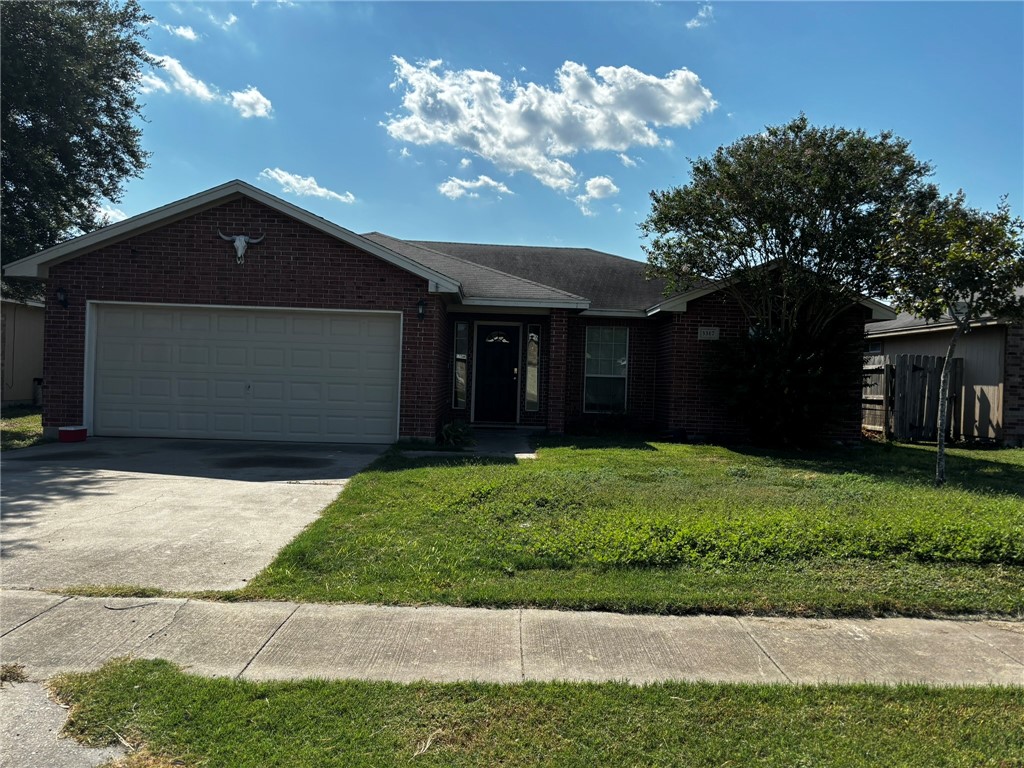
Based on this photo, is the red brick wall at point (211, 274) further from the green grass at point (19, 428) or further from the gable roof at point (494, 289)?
the gable roof at point (494, 289)

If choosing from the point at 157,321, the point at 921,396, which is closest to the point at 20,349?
the point at 157,321

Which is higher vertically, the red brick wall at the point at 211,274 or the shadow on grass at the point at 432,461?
the red brick wall at the point at 211,274

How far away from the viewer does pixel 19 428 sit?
44.5 ft

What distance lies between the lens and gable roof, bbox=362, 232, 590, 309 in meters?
13.2

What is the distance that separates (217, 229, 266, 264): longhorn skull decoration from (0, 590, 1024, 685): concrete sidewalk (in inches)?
315

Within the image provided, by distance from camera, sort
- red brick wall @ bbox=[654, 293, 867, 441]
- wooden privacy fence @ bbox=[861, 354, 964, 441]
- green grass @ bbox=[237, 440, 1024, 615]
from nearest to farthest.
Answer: green grass @ bbox=[237, 440, 1024, 615] → red brick wall @ bbox=[654, 293, 867, 441] → wooden privacy fence @ bbox=[861, 354, 964, 441]

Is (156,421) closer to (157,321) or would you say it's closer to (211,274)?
(157,321)

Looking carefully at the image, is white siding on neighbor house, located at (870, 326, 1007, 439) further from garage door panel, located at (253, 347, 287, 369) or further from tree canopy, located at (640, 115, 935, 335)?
garage door panel, located at (253, 347, 287, 369)

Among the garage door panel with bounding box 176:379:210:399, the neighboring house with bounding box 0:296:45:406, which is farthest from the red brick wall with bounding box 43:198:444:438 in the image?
the neighboring house with bounding box 0:296:45:406

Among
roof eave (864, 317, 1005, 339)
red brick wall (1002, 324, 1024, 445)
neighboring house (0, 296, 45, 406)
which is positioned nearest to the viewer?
red brick wall (1002, 324, 1024, 445)

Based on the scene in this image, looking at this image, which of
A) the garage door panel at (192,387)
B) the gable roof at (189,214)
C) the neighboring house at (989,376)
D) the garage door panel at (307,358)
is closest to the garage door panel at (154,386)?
the garage door panel at (192,387)

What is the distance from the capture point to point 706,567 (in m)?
5.37

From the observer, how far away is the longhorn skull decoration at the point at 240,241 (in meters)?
11.7

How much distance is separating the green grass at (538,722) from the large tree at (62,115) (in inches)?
643
